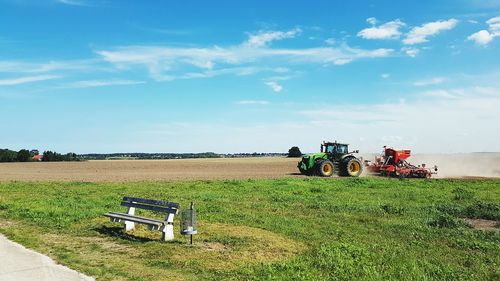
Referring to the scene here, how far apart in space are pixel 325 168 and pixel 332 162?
3.21 feet

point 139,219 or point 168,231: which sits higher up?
point 139,219

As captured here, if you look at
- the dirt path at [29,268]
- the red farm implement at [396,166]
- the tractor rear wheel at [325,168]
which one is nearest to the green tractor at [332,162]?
the tractor rear wheel at [325,168]

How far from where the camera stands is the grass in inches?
331

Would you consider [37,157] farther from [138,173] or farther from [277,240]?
[277,240]

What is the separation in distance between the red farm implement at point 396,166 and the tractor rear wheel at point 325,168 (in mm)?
4220

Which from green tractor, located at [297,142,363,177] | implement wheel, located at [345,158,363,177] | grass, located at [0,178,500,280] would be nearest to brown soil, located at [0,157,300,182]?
green tractor, located at [297,142,363,177]

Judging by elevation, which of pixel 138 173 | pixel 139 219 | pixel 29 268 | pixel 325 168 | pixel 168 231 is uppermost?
pixel 325 168

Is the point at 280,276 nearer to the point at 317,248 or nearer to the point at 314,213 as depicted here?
the point at 317,248

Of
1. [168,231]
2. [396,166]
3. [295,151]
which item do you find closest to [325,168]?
[396,166]

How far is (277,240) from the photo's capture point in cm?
1073

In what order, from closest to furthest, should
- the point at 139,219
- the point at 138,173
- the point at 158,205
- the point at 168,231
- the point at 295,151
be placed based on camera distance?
the point at 168,231 → the point at 139,219 → the point at 158,205 → the point at 138,173 → the point at 295,151

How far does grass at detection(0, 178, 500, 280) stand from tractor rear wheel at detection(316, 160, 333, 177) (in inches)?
544

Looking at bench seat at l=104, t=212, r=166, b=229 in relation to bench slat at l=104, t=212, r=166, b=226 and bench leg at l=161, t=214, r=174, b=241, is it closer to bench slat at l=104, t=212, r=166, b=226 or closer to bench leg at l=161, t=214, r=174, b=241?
bench slat at l=104, t=212, r=166, b=226

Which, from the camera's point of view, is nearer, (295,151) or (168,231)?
(168,231)
